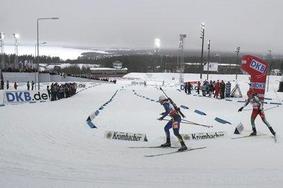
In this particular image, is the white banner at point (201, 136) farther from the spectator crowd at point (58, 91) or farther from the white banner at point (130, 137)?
the spectator crowd at point (58, 91)

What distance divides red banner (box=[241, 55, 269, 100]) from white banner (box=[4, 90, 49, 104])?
16691 mm

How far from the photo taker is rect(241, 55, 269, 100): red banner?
25062 millimetres

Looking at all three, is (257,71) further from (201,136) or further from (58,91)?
(58,91)

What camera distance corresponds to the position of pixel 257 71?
25.6 metres

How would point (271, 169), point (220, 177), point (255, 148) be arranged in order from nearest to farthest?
point (220, 177) → point (271, 169) → point (255, 148)

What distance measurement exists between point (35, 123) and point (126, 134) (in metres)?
6.00

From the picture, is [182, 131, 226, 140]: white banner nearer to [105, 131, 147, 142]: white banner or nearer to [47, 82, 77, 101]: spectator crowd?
[105, 131, 147, 142]: white banner

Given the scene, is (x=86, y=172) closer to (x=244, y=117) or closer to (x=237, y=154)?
(x=237, y=154)

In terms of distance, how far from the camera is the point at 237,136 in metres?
15.1

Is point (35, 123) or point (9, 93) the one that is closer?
point (35, 123)

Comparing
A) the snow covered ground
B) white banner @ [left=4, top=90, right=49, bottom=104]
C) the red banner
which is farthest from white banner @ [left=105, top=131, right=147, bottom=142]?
white banner @ [left=4, top=90, right=49, bottom=104]

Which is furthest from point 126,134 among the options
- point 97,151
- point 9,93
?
point 9,93

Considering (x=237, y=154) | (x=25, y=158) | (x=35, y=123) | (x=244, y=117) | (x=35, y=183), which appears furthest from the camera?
(x=244, y=117)

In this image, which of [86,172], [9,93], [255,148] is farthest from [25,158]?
[9,93]
